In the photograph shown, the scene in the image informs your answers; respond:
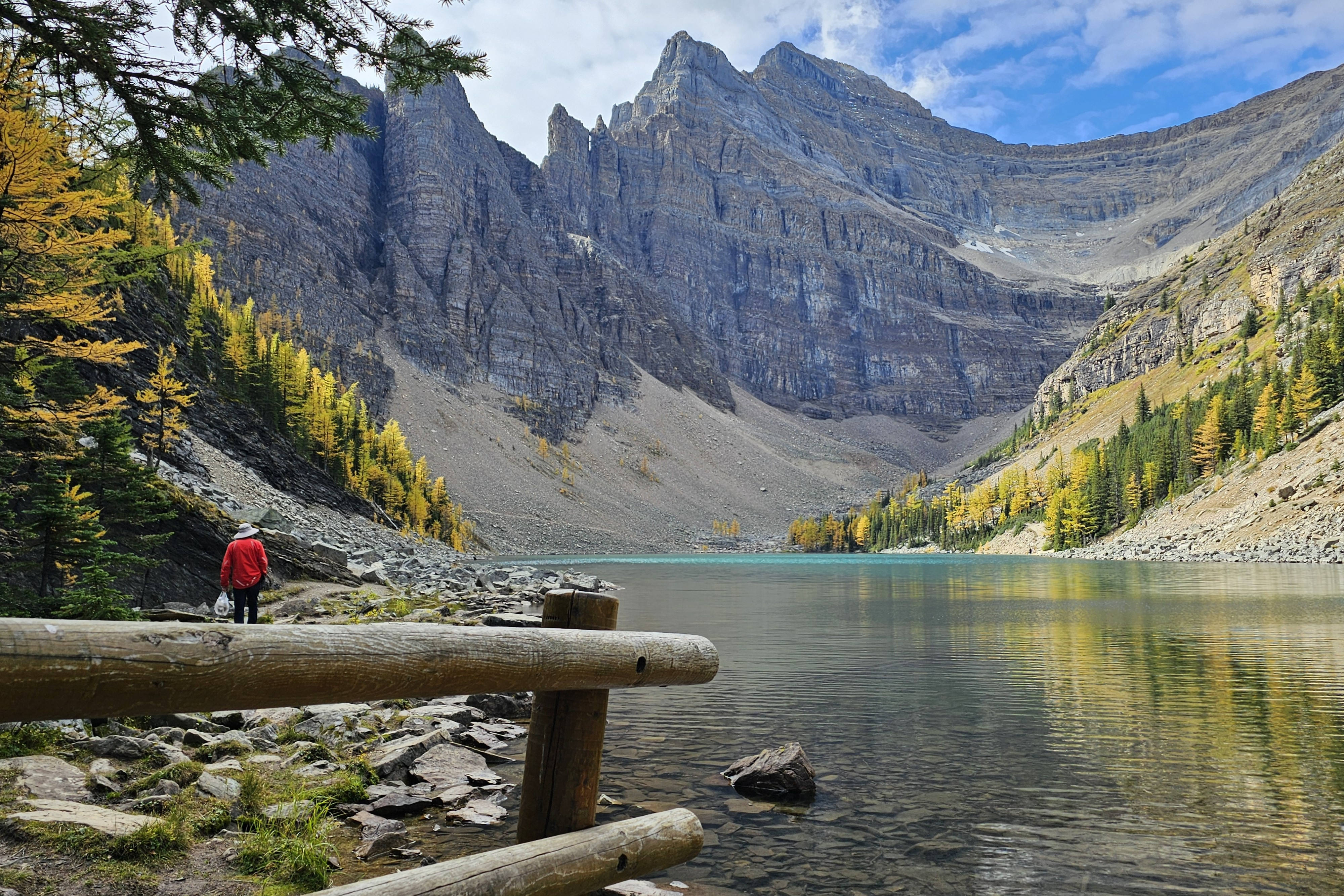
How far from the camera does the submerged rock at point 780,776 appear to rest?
9.91m

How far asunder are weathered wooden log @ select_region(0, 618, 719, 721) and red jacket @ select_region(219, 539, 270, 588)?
12544 millimetres

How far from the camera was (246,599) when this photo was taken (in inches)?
589

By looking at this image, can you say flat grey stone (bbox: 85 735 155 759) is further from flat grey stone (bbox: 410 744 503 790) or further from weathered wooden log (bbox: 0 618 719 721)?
weathered wooden log (bbox: 0 618 719 721)

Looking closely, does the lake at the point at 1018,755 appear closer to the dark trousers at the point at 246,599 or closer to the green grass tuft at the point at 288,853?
the green grass tuft at the point at 288,853

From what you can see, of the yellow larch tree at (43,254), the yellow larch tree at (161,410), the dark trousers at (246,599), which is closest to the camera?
the yellow larch tree at (43,254)

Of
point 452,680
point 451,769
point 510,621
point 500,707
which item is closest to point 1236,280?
point 510,621

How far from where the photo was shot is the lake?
25.3 feet

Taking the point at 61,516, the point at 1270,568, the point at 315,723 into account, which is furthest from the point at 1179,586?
the point at 61,516

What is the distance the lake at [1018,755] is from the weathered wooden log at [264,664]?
4.59 meters

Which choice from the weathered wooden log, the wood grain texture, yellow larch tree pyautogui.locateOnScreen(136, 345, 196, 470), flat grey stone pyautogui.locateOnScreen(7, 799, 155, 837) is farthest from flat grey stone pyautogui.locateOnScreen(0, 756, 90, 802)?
yellow larch tree pyautogui.locateOnScreen(136, 345, 196, 470)

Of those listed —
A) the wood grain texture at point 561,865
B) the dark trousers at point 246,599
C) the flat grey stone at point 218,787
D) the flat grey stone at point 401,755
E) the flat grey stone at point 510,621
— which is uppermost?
the dark trousers at point 246,599

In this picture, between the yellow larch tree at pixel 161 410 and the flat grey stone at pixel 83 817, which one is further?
the yellow larch tree at pixel 161 410

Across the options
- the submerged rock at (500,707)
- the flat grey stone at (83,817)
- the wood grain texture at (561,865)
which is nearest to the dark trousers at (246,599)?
the submerged rock at (500,707)

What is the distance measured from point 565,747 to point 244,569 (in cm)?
1240
